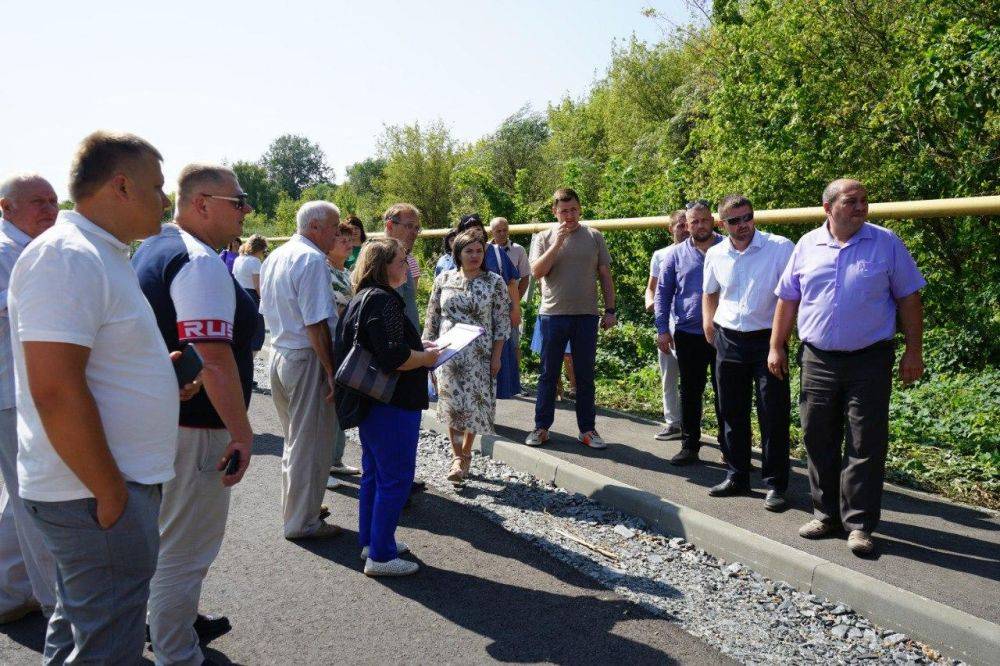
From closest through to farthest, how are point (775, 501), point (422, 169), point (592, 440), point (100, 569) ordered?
point (100, 569), point (775, 501), point (592, 440), point (422, 169)

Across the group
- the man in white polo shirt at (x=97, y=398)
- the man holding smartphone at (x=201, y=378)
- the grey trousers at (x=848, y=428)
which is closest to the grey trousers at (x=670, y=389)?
the grey trousers at (x=848, y=428)

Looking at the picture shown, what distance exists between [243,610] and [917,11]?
9.16 metres

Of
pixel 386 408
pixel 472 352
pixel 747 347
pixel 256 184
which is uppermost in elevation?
pixel 256 184

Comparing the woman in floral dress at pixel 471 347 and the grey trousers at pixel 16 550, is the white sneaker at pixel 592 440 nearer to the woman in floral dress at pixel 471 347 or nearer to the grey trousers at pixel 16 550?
the woman in floral dress at pixel 471 347

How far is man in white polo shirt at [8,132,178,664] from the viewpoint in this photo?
2.22 metres

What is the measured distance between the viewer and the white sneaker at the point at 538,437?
7.43 meters

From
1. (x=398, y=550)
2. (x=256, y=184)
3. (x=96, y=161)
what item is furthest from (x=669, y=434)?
(x=256, y=184)

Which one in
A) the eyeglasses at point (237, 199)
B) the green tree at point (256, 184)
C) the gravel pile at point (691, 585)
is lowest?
the gravel pile at point (691, 585)

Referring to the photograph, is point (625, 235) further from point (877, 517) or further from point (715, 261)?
point (877, 517)

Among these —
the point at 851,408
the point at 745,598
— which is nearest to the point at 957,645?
the point at 745,598

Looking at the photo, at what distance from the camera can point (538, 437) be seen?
746cm

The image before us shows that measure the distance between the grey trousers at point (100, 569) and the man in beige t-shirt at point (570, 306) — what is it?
204 inches

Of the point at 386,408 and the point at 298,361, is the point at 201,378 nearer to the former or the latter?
the point at 386,408

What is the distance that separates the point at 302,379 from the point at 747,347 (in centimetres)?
303
